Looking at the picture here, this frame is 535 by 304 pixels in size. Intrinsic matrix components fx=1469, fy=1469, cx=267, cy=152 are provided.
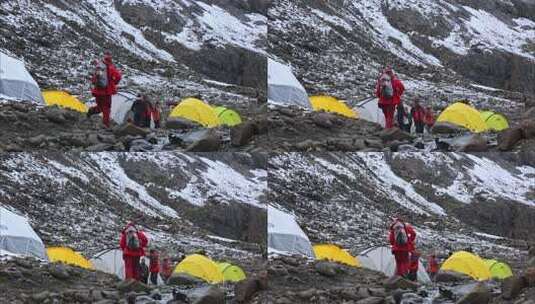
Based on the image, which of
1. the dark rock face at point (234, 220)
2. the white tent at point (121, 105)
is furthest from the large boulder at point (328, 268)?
the white tent at point (121, 105)

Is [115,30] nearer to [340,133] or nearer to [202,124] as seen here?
[202,124]

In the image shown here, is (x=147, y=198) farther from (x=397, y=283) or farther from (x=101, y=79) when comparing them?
(x=397, y=283)

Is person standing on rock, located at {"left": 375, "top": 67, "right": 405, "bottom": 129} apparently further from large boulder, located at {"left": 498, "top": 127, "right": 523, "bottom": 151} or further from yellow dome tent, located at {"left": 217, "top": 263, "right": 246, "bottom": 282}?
yellow dome tent, located at {"left": 217, "top": 263, "right": 246, "bottom": 282}

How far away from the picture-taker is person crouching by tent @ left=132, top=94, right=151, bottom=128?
11.9 meters

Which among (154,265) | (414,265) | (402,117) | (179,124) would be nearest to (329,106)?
(402,117)

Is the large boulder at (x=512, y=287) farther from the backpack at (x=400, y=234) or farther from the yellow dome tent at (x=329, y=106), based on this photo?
the yellow dome tent at (x=329, y=106)

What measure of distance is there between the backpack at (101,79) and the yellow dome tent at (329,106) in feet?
5.50

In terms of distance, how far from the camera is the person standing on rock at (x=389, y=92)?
12070 millimetres

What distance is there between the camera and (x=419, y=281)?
12.0 m

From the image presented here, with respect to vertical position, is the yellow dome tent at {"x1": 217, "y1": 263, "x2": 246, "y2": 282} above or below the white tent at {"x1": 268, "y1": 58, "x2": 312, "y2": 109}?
below

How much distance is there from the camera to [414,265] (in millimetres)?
12078

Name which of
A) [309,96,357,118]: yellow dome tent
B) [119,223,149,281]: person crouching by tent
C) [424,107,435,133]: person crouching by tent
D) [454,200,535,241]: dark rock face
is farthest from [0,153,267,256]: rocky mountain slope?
[454,200,535,241]: dark rock face

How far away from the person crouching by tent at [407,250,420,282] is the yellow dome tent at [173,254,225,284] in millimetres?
1535

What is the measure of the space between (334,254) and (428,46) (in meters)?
2.09
